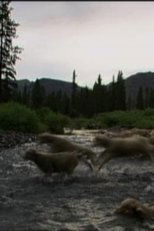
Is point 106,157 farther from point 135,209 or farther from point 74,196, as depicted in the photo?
point 135,209

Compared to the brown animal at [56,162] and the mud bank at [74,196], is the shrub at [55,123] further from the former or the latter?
the brown animal at [56,162]

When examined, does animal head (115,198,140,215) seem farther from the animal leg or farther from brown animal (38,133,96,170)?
the animal leg

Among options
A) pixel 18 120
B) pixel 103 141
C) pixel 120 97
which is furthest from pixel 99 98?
pixel 103 141

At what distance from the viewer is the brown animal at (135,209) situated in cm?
961

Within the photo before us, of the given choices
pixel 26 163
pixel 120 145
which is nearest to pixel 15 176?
pixel 26 163

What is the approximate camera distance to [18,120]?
28953 millimetres

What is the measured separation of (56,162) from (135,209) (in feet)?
11.6

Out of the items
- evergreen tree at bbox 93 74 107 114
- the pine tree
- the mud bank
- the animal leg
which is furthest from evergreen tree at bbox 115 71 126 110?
the mud bank

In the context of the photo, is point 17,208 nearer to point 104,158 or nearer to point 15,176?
point 15,176

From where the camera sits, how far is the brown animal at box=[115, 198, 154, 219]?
31.5 ft

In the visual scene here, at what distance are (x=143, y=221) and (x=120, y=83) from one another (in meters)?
103

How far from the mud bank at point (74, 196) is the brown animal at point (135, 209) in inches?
4.6

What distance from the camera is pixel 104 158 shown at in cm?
1489

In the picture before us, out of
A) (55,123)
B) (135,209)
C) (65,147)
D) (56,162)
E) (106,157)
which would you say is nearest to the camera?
(135,209)
